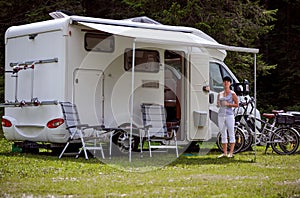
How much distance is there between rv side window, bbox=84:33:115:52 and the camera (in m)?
11.8

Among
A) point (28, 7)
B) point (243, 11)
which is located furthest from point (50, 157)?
point (28, 7)

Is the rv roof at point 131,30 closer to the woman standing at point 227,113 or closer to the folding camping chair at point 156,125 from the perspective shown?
the woman standing at point 227,113

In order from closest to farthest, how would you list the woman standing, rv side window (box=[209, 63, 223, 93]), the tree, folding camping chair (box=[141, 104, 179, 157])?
the woman standing
folding camping chair (box=[141, 104, 179, 157])
rv side window (box=[209, 63, 223, 93])
the tree

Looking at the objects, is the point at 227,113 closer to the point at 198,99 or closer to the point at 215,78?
the point at 198,99

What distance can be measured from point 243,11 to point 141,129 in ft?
33.6

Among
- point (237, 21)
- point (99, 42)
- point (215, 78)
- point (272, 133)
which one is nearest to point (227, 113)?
point (272, 133)

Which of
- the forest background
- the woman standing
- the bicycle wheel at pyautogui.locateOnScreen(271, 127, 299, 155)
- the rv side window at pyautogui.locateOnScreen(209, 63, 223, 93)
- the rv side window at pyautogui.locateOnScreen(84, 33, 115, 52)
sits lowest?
the bicycle wheel at pyautogui.locateOnScreen(271, 127, 299, 155)

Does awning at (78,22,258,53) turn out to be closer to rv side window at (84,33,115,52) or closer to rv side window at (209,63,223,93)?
rv side window at (84,33,115,52)

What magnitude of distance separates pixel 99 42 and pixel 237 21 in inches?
347

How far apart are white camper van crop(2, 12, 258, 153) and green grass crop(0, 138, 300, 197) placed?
0.77 m

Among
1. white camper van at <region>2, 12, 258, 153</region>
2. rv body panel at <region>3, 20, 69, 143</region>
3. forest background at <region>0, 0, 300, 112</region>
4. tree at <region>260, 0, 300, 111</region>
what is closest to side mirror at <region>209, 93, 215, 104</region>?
white camper van at <region>2, 12, 258, 153</region>

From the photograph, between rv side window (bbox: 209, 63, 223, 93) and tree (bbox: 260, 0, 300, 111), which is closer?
rv side window (bbox: 209, 63, 223, 93)

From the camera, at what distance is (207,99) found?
1301 centimetres

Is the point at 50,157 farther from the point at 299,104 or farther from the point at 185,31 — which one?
the point at 299,104
